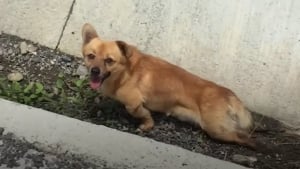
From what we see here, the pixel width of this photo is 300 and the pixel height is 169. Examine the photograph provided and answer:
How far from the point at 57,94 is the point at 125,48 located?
75cm

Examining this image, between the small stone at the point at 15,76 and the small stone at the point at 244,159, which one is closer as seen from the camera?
the small stone at the point at 244,159

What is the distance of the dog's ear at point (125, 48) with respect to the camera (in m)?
4.30

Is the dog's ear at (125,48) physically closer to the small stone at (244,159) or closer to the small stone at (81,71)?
the small stone at (81,71)

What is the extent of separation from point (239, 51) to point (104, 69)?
3.82 feet

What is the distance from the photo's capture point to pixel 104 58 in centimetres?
428

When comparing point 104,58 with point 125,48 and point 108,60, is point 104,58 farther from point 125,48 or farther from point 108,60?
point 125,48

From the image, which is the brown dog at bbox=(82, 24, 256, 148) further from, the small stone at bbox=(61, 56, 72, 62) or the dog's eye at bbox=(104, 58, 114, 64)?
the small stone at bbox=(61, 56, 72, 62)

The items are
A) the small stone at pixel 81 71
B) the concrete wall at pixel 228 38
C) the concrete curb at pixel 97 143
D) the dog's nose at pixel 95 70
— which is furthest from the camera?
the small stone at pixel 81 71

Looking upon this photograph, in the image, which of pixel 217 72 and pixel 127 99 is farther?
pixel 217 72

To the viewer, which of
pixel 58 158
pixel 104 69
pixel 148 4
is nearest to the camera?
pixel 58 158

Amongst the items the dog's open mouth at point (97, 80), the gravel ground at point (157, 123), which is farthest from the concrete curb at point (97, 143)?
the gravel ground at point (157, 123)

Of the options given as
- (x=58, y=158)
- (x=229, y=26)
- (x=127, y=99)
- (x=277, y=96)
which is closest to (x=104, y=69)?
(x=127, y=99)

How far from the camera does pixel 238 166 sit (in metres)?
3.91

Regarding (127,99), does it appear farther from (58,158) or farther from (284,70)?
(284,70)
